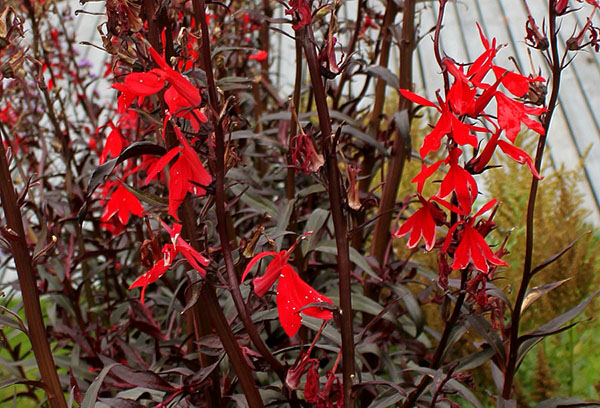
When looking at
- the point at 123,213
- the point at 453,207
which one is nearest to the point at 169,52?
the point at 123,213

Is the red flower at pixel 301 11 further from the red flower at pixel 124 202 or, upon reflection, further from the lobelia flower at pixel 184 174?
the red flower at pixel 124 202

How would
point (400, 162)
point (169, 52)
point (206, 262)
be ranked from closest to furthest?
point (206, 262) → point (169, 52) → point (400, 162)

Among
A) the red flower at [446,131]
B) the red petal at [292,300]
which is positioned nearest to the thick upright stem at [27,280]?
the red petal at [292,300]

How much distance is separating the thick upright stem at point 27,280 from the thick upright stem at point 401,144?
1.55 feet

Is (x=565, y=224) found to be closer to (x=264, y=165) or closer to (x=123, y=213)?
(x=264, y=165)

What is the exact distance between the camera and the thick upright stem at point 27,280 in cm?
66

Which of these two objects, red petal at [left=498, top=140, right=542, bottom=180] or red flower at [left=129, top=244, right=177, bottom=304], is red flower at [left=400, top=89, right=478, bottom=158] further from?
red flower at [left=129, top=244, right=177, bottom=304]

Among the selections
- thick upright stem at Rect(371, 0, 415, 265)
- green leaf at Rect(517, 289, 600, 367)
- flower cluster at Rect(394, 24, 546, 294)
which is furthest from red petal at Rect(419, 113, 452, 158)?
thick upright stem at Rect(371, 0, 415, 265)

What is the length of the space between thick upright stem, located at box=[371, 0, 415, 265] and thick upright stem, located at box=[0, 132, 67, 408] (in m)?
0.47

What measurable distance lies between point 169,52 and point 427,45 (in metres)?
3.03

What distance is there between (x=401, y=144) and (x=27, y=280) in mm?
562

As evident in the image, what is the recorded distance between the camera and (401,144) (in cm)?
105

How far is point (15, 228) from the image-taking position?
0.67 metres

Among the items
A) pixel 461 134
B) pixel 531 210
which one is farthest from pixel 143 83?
pixel 531 210
